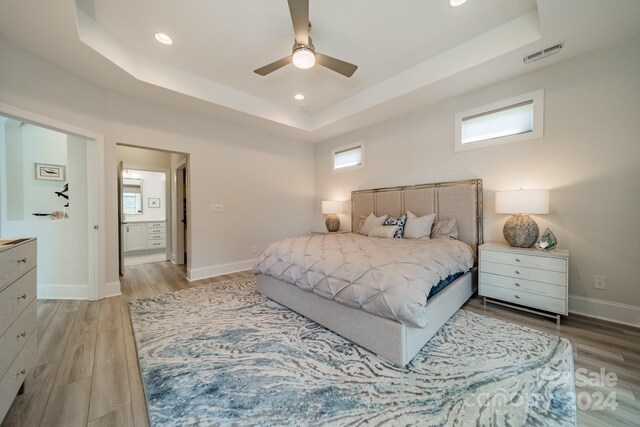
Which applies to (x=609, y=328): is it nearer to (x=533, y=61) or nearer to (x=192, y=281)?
(x=533, y=61)

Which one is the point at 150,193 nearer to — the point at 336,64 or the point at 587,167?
the point at 336,64

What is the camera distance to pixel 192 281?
12.5 ft

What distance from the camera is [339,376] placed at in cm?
162

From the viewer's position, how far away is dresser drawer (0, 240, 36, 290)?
1.17 metres

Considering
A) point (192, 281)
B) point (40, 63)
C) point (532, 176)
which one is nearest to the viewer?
point (40, 63)

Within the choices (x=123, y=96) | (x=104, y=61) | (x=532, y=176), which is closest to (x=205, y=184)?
(x=123, y=96)

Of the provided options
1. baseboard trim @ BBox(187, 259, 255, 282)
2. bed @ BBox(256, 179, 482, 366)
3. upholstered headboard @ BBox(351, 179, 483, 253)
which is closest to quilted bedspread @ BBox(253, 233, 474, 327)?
bed @ BBox(256, 179, 482, 366)

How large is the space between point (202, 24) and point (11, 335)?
9.57 feet

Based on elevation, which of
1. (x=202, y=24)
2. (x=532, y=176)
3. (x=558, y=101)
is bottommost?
(x=532, y=176)

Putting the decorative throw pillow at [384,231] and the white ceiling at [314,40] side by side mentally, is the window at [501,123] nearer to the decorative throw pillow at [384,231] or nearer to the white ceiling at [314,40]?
the white ceiling at [314,40]

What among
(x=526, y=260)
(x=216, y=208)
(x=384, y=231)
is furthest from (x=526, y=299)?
(x=216, y=208)

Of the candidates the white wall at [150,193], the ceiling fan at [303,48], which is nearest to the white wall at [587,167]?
the ceiling fan at [303,48]

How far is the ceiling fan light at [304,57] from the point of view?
7.32 ft

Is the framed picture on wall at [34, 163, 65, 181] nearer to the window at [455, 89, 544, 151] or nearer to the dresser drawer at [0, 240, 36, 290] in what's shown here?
the dresser drawer at [0, 240, 36, 290]
